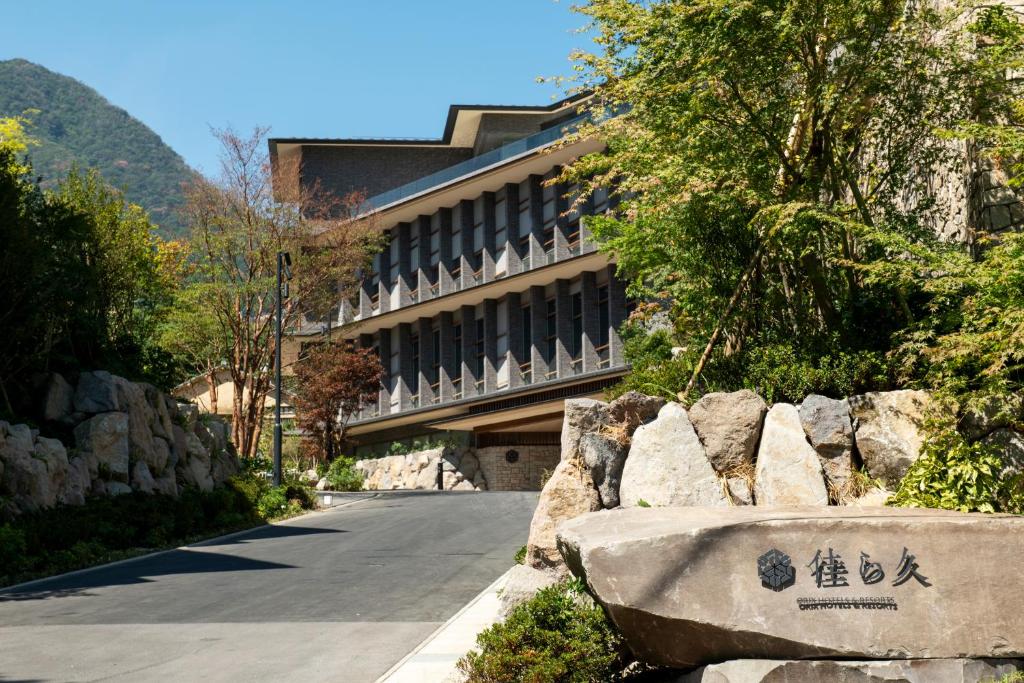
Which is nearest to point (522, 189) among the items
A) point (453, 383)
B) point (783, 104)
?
point (453, 383)

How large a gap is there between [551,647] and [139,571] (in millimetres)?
10719

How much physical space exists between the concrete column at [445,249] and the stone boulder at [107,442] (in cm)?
2782

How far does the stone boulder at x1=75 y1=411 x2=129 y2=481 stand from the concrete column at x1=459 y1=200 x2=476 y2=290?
87.8 feet

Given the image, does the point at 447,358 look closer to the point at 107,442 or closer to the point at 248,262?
the point at 248,262

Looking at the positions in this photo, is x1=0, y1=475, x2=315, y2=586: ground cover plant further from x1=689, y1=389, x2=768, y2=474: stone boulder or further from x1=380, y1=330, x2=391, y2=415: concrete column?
x1=380, y1=330, x2=391, y2=415: concrete column

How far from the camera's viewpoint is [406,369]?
5203 cm

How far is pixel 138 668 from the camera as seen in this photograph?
9.91 metres

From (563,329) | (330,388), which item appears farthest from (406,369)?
(563,329)

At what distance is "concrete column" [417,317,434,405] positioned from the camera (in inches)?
1980

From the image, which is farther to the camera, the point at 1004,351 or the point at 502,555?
the point at 502,555

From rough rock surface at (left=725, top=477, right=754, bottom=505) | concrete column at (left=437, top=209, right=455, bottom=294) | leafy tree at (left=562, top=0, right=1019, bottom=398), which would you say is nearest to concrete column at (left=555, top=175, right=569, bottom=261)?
concrete column at (left=437, top=209, right=455, bottom=294)

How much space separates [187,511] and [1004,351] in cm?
1735

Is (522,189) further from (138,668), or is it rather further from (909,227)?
(138,668)

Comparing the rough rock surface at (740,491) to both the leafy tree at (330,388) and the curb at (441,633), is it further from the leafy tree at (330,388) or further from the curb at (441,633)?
the leafy tree at (330,388)
